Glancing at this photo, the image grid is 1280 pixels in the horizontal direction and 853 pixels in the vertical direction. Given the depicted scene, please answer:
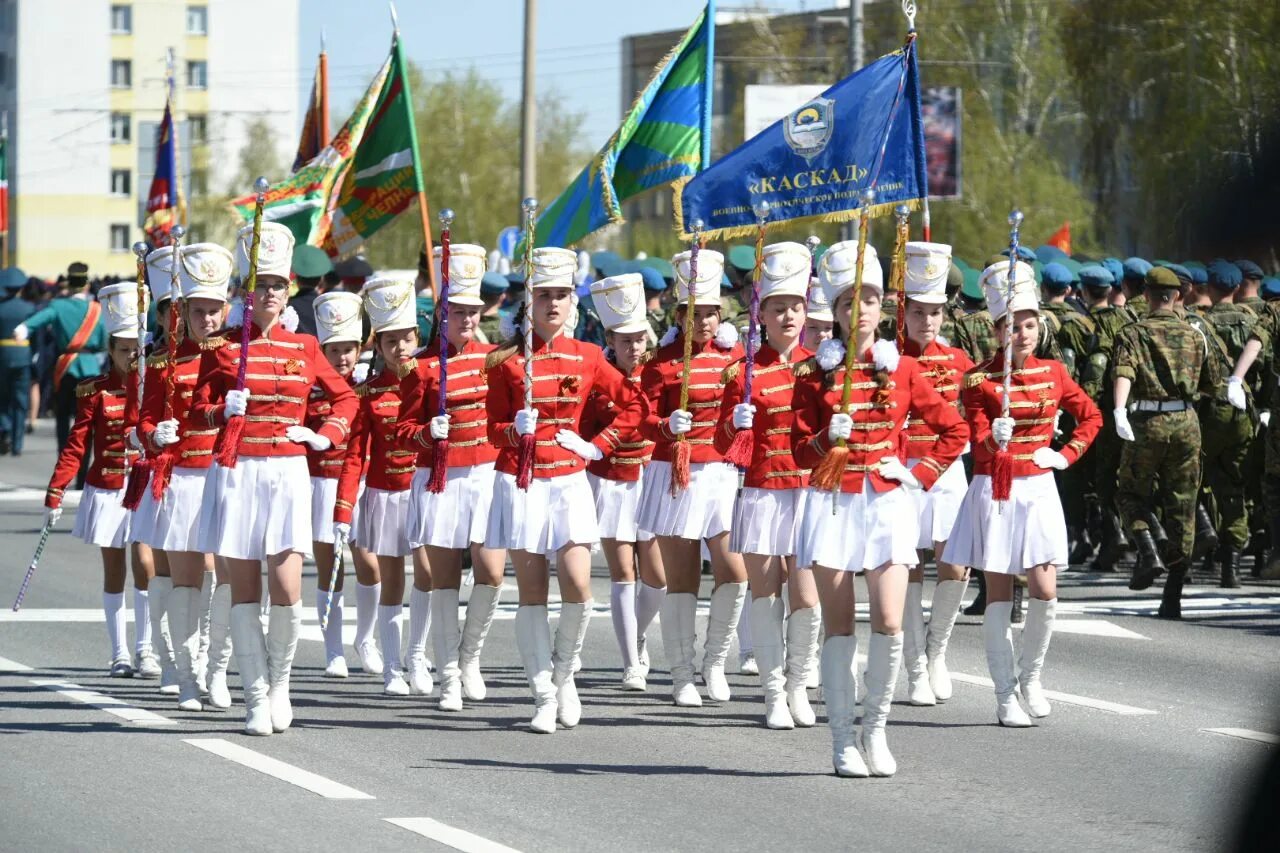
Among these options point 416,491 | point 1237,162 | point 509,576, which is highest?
point 1237,162

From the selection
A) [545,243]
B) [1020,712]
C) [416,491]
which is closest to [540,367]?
[416,491]

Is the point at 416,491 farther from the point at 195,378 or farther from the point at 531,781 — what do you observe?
the point at 531,781

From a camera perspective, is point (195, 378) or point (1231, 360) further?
point (1231, 360)

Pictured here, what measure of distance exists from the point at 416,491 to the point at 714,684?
1.68 metres

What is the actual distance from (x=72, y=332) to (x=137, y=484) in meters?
16.0

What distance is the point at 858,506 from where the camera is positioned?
7.88 meters

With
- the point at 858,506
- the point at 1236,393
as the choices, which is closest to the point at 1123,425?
the point at 1236,393

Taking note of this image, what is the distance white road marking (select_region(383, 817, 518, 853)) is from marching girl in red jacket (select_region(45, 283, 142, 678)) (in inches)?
160

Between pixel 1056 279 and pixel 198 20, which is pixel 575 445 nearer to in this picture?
pixel 1056 279

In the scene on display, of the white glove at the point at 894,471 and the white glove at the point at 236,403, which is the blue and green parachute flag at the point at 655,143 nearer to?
the white glove at the point at 236,403

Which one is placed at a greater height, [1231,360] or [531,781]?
[1231,360]

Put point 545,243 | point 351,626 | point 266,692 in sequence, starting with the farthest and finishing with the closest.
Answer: point 545,243, point 351,626, point 266,692

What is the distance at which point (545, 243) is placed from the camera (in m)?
15.3

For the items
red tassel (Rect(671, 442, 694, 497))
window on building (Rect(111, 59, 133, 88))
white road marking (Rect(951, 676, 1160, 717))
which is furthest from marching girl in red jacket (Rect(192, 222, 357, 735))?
window on building (Rect(111, 59, 133, 88))
